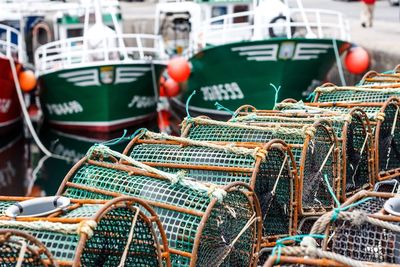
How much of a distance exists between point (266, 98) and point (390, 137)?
26.2 ft

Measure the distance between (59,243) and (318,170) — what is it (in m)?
2.42

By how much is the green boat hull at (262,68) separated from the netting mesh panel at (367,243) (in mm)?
9503

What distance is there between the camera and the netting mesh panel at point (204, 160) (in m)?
4.02

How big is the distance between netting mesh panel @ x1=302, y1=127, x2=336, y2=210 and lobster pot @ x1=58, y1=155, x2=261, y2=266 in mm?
952

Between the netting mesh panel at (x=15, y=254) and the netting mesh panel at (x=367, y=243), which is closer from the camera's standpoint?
the netting mesh panel at (x=15, y=254)

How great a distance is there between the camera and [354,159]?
17.0ft

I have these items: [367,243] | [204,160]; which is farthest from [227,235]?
[367,243]

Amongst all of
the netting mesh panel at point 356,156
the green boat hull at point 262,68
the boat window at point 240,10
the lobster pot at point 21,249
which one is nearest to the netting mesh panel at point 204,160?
the netting mesh panel at point 356,156

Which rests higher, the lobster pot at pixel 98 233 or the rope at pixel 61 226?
the rope at pixel 61 226

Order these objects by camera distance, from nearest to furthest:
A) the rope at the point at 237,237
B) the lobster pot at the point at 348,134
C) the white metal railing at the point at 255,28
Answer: the rope at the point at 237,237 < the lobster pot at the point at 348,134 < the white metal railing at the point at 255,28

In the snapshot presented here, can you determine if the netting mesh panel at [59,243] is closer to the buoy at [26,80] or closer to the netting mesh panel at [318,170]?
the netting mesh panel at [318,170]

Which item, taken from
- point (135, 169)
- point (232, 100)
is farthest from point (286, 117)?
point (232, 100)

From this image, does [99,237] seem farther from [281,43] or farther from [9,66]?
[9,66]

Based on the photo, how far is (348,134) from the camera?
5.13 metres
